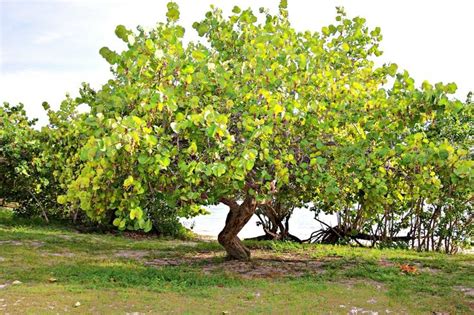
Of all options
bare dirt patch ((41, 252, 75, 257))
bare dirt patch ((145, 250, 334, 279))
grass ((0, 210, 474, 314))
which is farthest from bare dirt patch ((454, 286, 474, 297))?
bare dirt patch ((41, 252, 75, 257))

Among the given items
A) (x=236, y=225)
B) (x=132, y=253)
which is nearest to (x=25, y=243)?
(x=132, y=253)

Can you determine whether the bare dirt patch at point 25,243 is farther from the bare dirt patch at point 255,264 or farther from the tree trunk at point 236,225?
the tree trunk at point 236,225

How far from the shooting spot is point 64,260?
11812 millimetres

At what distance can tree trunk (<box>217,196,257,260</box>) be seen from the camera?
1130 centimetres

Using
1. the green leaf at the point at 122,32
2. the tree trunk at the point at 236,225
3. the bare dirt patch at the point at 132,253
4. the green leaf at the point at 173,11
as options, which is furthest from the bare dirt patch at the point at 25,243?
the green leaf at the point at 173,11

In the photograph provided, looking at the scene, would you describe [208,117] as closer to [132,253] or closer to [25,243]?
[132,253]

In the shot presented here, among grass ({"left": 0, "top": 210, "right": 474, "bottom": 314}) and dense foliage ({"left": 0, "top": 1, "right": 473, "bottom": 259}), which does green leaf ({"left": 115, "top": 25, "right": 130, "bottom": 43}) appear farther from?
grass ({"left": 0, "top": 210, "right": 474, "bottom": 314})

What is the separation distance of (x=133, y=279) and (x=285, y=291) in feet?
9.27

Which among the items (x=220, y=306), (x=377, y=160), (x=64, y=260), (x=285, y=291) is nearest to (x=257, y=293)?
(x=285, y=291)

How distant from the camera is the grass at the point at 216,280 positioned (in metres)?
7.72

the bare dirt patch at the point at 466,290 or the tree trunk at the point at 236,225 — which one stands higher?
the tree trunk at the point at 236,225

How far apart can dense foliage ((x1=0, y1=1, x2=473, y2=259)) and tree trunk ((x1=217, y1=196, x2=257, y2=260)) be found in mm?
33

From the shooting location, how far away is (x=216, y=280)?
9.64 m

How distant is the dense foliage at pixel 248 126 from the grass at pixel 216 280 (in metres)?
1.20
